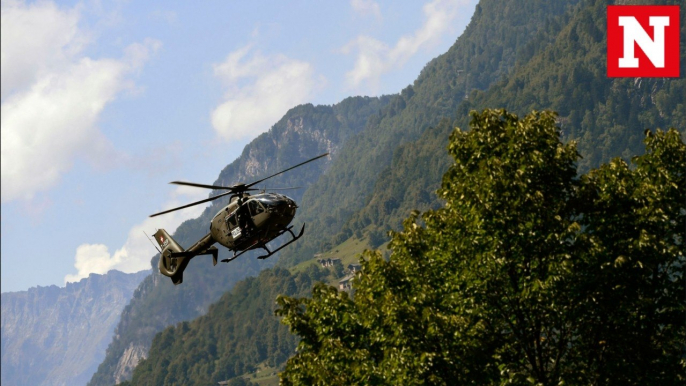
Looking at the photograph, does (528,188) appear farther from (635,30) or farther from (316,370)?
(635,30)

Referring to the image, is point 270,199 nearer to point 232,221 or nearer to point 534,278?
point 232,221

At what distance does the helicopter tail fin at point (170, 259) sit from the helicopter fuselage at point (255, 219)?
7048 mm

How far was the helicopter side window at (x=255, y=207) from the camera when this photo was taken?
36.0 metres

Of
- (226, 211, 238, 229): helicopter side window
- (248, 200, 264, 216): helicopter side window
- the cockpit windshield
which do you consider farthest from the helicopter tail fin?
the cockpit windshield

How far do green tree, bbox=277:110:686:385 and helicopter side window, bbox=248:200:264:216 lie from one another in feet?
28.3

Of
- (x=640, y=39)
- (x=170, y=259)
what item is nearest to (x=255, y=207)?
(x=170, y=259)

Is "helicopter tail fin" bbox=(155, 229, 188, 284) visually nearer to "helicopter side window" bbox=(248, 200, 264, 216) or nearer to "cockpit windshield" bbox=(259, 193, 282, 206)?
"helicopter side window" bbox=(248, 200, 264, 216)

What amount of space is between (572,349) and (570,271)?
12.9 ft

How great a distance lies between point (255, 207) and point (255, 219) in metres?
0.54

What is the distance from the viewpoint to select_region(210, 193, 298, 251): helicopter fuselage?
35.8 metres

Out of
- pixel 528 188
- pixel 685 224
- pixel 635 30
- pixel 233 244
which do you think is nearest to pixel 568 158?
pixel 528 188

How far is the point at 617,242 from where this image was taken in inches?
1085

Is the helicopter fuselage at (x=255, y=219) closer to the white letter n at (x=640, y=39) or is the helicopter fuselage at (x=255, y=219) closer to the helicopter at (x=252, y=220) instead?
the helicopter at (x=252, y=220)

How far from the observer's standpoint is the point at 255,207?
36250mm
